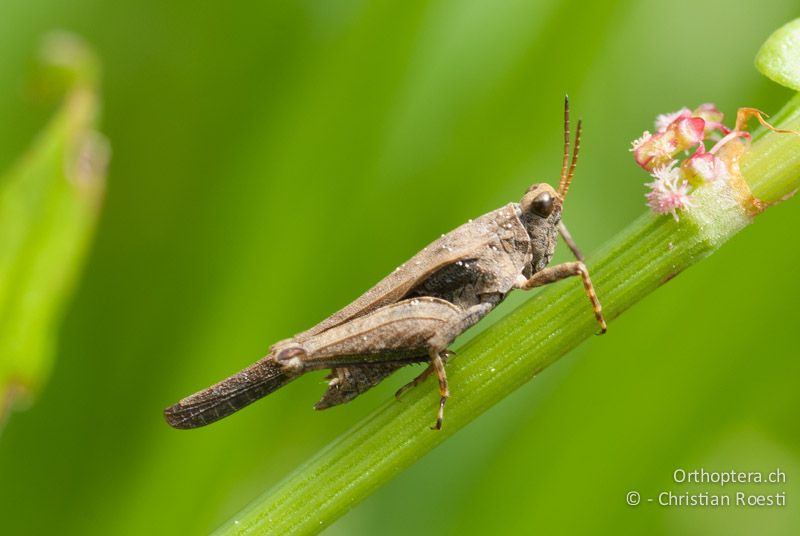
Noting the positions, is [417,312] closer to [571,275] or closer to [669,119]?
[571,275]

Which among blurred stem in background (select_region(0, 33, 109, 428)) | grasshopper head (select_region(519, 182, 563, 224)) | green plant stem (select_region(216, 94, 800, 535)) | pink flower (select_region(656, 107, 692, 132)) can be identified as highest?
blurred stem in background (select_region(0, 33, 109, 428))

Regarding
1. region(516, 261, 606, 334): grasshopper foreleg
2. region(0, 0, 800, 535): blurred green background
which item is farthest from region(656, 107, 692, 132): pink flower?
region(0, 0, 800, 535): blurred green background

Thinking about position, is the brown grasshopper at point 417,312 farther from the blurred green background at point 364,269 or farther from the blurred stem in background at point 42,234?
the blurred green background at point 364,269

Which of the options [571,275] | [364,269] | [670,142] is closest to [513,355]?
Result: [571,275]

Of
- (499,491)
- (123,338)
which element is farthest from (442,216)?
(123,338)

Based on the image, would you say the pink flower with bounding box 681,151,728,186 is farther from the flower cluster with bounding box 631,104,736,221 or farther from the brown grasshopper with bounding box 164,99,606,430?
the brown grasshopper with bounding box 164,99,606,430

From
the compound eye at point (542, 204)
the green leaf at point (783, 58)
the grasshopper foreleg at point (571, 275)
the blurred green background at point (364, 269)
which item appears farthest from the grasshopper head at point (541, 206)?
the green leaf at point (783, 58)
